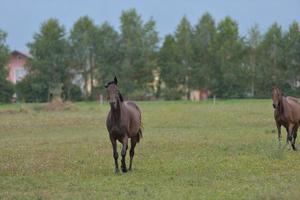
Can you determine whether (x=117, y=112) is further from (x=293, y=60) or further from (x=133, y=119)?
(x=293, y=60)

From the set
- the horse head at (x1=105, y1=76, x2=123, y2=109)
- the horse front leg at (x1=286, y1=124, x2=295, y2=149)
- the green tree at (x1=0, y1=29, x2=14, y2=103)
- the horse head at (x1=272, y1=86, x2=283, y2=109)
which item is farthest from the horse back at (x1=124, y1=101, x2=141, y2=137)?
the green tree at (x1=0, y1=29, x2=14, y2=103)

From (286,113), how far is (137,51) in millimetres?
59937

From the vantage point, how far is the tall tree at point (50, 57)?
79125 mm

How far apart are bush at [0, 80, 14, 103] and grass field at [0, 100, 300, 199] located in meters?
44.2

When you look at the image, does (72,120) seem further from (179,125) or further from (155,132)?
(155,132)

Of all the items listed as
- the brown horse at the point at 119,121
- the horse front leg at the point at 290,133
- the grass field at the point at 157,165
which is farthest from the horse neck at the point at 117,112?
the horse front leg at the point at 290,133

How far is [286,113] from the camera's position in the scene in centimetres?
2180

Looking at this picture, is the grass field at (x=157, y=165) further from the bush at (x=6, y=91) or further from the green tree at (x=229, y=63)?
the green tree at (x=229, y=63)

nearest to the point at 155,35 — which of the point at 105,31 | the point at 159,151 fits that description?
the point at 105,31

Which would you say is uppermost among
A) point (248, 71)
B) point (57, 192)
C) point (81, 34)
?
point (81, 34)

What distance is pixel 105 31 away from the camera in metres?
83.4

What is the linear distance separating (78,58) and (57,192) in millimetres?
69097

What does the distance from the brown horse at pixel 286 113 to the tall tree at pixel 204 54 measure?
57.0 meters

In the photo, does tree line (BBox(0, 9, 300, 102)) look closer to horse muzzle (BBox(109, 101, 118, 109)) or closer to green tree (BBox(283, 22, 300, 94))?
green tree (BBox(283, 22, 300, 94))
